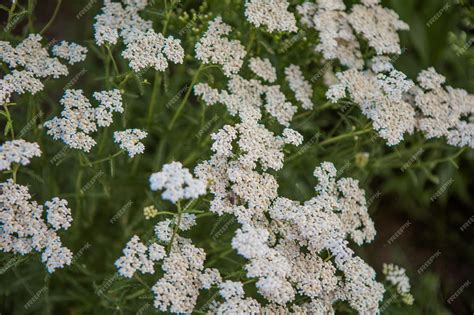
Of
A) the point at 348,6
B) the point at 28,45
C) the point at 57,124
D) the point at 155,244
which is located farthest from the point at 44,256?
the point at 348,6

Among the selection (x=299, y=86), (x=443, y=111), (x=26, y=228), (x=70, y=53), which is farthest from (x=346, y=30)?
(x=26, y=228)

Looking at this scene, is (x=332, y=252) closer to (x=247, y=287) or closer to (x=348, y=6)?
(x=247, y=287)

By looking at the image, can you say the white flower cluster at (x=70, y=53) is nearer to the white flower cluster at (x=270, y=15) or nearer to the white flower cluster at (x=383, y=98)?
the white flower cluster at (x=270, y=15)

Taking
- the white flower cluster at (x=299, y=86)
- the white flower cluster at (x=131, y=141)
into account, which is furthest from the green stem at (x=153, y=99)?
the white flower cluster at (x=299, y=86)

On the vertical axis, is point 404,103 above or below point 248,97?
above

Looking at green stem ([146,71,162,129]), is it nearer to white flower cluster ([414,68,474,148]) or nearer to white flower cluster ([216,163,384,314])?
white flower cluster ([216,163,384,314])

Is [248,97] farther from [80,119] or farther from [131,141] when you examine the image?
[80,119]

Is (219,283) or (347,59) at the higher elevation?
(347,59)
